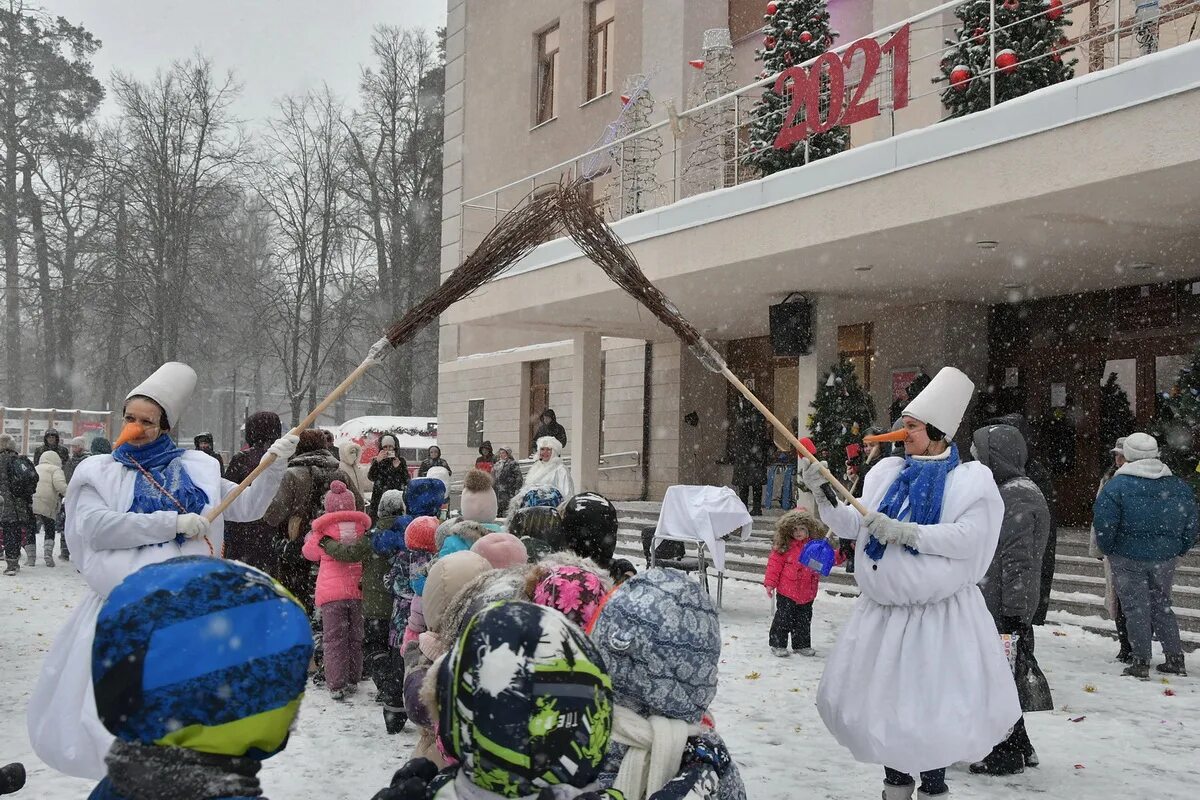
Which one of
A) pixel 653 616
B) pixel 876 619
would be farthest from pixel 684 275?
pixel 653 616

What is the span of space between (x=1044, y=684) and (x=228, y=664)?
4.92 metres

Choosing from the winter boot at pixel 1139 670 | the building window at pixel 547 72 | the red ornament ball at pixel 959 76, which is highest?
the building window at pixel 547 72

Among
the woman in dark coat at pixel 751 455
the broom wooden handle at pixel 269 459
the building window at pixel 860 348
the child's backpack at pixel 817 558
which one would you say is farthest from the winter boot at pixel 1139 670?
the woman in dark coat at pixel 751 455

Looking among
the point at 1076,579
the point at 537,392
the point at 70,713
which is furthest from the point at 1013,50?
the point at 537,392

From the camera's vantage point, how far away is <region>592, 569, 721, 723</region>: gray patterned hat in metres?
2.27

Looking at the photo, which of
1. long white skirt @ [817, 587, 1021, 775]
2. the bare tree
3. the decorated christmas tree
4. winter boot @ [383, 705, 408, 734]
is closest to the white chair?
the decorated christmas tree

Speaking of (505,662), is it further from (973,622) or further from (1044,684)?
(1044,684)

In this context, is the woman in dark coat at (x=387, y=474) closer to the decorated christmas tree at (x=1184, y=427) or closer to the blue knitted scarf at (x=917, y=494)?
the blue knitted scarf at (x=917, y=494)

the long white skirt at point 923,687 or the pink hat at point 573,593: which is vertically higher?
the pink hat at point 573,593

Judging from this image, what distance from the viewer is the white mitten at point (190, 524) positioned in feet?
12.6

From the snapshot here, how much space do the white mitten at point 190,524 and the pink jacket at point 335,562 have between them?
2.73m

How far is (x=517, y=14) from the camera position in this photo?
23.9 m

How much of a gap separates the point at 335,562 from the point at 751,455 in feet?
37.7

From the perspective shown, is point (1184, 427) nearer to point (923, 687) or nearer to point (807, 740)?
point (807, 740)
